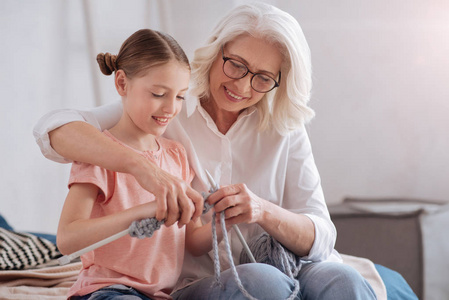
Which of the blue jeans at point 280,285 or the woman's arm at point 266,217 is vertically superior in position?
the woman's arm at point 266,217

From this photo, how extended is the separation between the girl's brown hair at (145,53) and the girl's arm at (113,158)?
0.60 feet

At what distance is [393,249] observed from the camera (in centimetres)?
314

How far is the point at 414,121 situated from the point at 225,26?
198cm

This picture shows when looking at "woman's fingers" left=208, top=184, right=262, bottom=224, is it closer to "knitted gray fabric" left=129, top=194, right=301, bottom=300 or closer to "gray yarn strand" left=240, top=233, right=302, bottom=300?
"knitted gray fabric" left=129, top=194, right=301, bottom=300

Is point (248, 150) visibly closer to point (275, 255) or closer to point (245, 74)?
point (245, 74)

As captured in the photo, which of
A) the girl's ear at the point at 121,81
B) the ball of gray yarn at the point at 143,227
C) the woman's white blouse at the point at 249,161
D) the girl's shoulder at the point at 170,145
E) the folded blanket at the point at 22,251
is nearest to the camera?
the ball of gray yarn at the point at 143,227

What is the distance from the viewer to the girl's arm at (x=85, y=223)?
46.0 inches

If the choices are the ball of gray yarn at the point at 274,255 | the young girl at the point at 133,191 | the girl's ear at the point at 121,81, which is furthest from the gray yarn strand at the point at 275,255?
the girl's ear at the point at 121,81

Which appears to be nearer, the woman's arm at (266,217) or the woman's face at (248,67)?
the woman's arm at (266,217)

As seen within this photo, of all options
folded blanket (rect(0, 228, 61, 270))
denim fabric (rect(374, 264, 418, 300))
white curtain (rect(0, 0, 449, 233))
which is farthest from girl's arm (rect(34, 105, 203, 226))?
white curtain (rect(0, 0, 449, 233))

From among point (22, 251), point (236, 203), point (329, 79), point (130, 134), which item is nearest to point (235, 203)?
point (236, 203)

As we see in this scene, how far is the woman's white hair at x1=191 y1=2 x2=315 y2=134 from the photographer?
1527 millimetres

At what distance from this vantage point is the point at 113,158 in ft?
4.05

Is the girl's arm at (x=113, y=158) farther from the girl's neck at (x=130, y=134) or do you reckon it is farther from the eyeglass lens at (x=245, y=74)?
the eyeglass lens at (x=245, y=74)
